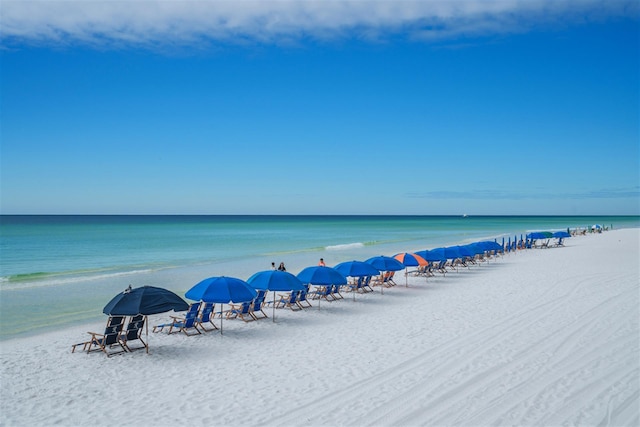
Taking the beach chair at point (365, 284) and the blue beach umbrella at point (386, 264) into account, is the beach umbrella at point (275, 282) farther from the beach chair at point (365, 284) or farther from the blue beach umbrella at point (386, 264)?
the beach chair at point (365, 284)

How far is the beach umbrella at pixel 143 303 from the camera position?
8586 millimetres

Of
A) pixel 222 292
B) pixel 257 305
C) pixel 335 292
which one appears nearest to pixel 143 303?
pixel 222 292

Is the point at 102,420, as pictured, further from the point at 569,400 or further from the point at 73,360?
the point at 569,400

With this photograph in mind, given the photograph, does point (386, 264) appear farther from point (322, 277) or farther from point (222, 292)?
point (222, 292)

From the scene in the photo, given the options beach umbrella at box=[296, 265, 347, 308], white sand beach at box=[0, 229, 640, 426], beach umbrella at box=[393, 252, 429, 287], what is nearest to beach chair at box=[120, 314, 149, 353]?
white sand beach at box=[0, 229, 640, 426]

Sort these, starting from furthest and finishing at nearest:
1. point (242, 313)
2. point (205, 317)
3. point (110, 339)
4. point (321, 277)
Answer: point (321, 277) → point (242, 313) → point (205, 317) → point (110, 339)

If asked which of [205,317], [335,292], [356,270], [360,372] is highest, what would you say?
[356,270]

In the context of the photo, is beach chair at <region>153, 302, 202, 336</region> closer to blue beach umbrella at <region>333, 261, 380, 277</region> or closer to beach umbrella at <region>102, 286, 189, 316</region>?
beach umbrella at <region>102, 286, 189, 316</region>

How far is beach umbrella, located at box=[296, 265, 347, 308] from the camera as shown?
12.6m

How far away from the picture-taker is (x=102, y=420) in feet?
19.7

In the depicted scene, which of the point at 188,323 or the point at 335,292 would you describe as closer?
the point at 188,323

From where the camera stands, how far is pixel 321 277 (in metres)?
12.7

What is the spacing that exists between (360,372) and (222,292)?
3.74 metres

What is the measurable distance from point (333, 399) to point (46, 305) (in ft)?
41.7
